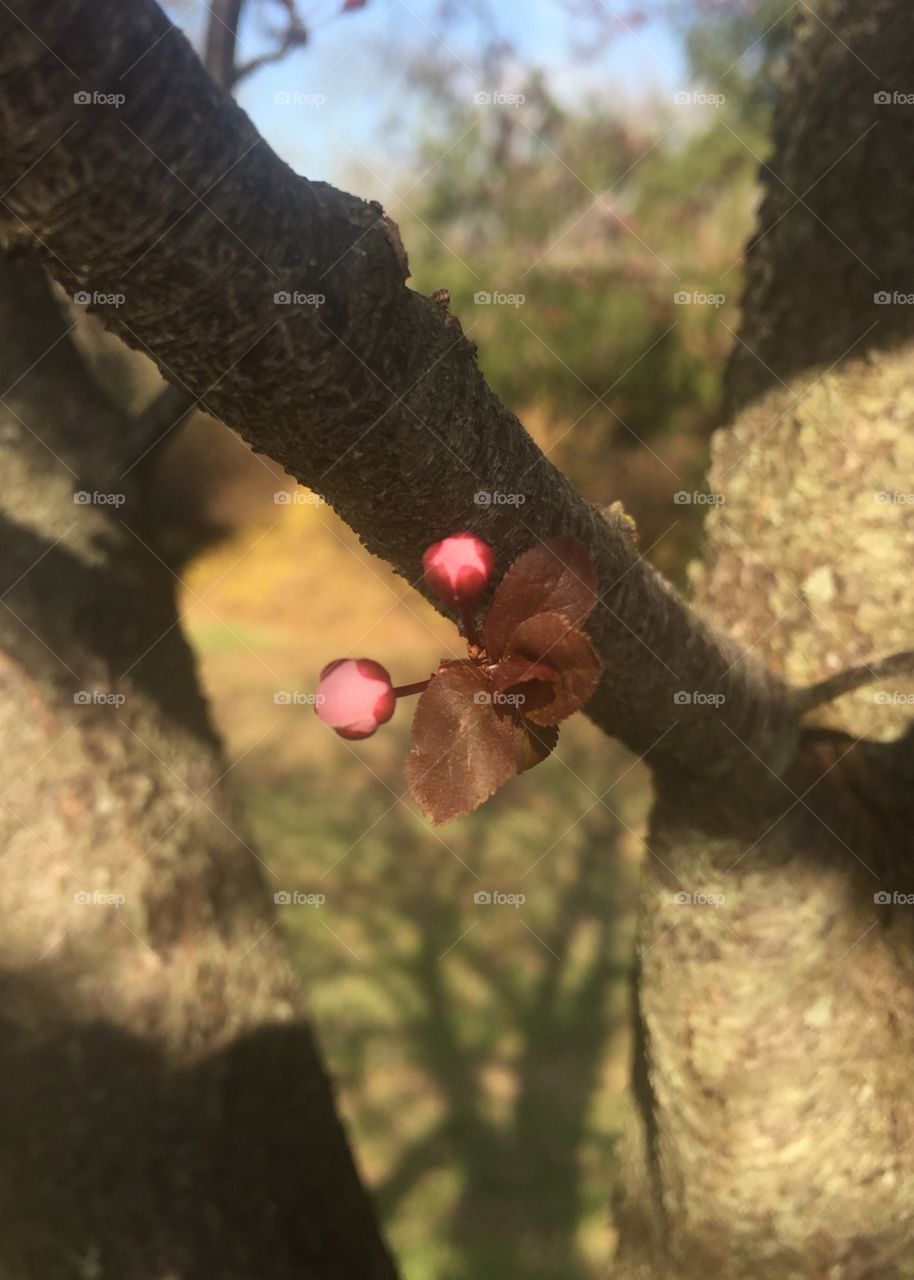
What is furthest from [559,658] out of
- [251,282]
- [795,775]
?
[795,775]

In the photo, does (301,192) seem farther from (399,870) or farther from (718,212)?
(718,212)

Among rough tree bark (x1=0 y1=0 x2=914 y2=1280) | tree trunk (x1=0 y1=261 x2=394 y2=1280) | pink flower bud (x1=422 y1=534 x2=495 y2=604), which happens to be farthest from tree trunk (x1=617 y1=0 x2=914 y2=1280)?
pink flower bud (x1=422 y1=534 x2=495 y2=604)

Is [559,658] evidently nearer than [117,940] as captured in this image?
Yes

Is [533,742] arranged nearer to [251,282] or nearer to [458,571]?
[458,571]

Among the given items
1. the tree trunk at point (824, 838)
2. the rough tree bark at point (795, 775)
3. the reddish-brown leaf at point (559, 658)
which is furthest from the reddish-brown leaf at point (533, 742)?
the tree trunk at point (824, 838)

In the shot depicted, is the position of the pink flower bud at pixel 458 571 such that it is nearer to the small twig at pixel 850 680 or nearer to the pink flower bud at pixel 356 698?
the pink flower bud at pixel 356 698
